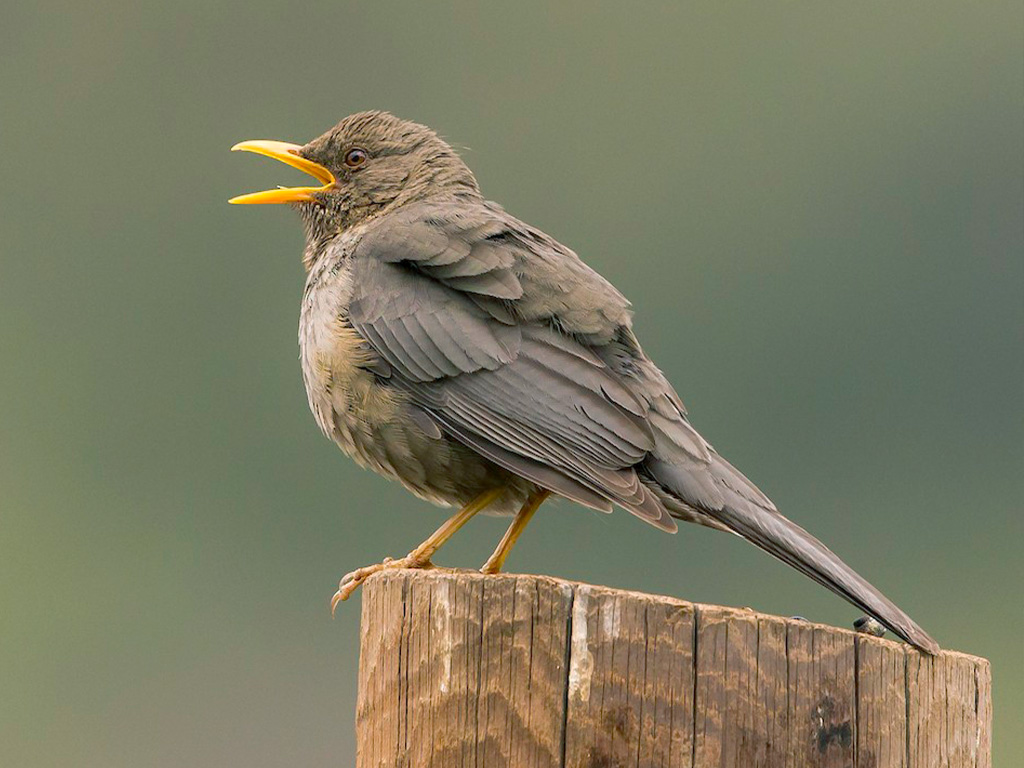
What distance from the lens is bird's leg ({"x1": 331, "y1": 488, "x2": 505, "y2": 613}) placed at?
6121 mm

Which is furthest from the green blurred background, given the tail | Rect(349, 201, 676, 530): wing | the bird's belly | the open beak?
the tail

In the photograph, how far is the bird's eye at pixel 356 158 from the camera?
7891mm

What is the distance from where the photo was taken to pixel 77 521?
28.1 m

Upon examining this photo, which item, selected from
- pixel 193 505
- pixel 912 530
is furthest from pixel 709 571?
pixel 193 505

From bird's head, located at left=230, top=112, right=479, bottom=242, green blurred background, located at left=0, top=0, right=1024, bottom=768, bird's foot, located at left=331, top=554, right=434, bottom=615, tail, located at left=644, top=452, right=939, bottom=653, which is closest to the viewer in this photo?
tail, located at left=644, top=452, right=939, bottom=653

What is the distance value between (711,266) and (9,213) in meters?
12.0

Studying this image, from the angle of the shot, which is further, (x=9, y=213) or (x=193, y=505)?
(x=9, y=213)

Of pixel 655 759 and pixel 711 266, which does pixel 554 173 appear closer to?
pixel 711 266

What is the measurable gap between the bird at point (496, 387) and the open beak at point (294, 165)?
681mm

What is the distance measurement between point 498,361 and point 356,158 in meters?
1.93

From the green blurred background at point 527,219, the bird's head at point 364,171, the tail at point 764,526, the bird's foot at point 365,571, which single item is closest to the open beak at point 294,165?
the bird's head at point 364,171

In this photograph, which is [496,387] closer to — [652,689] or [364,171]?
[364,171]

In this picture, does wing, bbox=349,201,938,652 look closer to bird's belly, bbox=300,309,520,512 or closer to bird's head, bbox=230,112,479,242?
bird's belly, bbox=300,309,520,512

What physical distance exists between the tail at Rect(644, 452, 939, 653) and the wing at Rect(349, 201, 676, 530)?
125mm
